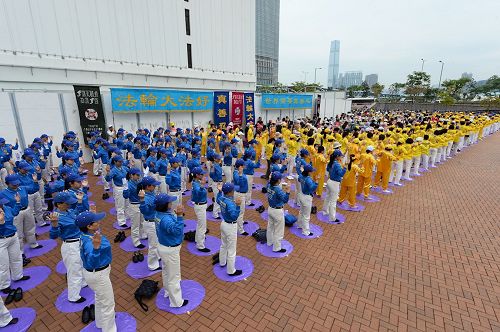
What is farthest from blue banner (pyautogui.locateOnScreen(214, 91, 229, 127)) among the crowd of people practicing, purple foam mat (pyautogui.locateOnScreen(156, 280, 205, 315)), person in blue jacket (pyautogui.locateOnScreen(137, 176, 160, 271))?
purple foam mat (pyautogui.locateOnScreen(156, 280, 205, 315))

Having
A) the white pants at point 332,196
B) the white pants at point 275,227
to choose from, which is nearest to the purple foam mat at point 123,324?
the white pants at point 275,227

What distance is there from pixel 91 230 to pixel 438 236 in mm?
9235

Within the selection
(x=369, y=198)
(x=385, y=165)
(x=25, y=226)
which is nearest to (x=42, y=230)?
(x=25, y=226)

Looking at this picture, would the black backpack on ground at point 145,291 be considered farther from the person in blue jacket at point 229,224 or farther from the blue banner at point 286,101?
the blue banner at point 286,101

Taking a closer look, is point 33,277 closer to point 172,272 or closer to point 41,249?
point 41,249

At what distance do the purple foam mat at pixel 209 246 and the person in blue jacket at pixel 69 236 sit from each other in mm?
2622

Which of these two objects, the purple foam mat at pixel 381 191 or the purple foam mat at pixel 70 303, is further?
the purple foam mat at pixel 381 191

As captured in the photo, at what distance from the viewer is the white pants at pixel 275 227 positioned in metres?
6.68

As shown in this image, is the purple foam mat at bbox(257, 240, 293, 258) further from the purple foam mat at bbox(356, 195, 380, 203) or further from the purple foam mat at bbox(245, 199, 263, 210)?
the purple foam mat at bbox(356, 195, 380, 203)

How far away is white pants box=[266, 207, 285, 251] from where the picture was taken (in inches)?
263

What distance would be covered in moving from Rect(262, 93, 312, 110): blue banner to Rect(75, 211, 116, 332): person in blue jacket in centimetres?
2261

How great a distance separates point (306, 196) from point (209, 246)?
10.4 feet

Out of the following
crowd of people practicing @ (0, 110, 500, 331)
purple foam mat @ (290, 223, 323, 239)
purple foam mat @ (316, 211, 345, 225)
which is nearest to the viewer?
crowd of people practicing @ (0, 110, 500, 331)

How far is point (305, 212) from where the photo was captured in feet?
25.8
